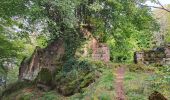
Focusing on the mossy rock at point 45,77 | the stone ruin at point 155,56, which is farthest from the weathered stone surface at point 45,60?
the stone ruin at point 155,56

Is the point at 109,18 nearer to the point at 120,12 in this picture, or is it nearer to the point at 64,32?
the point at 120,12

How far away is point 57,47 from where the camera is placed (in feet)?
74.3

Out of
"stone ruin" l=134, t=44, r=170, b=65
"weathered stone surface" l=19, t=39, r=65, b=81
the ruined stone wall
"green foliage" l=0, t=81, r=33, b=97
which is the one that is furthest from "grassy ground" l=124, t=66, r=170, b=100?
"green foliage" l=0, t=81, r=33, b=97

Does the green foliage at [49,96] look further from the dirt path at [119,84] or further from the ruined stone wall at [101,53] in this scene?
the ruined stone wall at [101,53]

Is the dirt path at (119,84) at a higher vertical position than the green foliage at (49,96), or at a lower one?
higher

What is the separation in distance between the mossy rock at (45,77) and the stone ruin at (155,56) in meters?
6.77

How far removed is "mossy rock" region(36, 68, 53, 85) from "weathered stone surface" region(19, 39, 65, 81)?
380mm

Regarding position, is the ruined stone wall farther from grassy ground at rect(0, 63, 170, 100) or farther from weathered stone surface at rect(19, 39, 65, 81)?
grassy ground at rect(0, 63, 170, 100)

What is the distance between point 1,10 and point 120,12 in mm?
9556

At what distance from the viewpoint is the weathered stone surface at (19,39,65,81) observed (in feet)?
71.5

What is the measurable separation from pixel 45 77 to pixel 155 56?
8.06m

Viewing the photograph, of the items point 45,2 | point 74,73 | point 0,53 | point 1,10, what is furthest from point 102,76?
point 0,53

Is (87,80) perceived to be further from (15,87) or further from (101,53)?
(15,87)

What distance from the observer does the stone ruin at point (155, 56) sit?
2130 cm
